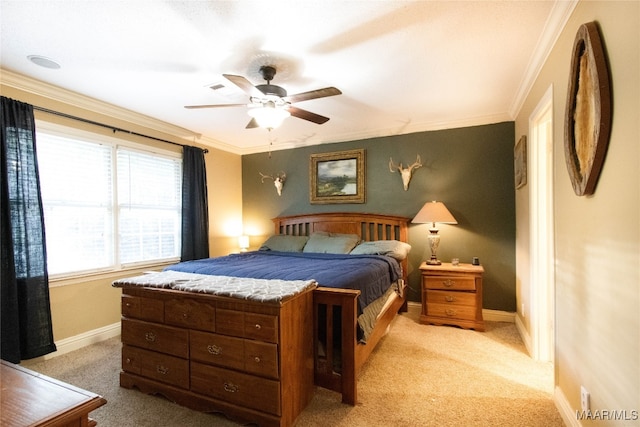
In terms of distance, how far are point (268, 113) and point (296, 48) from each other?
1.65ft

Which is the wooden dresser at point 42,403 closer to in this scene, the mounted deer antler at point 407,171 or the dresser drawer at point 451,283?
the dresser drawer at point 451,283

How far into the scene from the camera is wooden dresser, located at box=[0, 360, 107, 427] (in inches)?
28.9

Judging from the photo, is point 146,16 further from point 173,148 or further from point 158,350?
point 173,148

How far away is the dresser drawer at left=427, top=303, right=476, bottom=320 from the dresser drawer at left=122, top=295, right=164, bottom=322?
2743mm

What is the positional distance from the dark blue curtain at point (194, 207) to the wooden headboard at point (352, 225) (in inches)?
45.1

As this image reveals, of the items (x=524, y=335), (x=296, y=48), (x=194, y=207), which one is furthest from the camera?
(x=194, y=207)

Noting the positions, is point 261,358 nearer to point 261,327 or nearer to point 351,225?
point 261,327

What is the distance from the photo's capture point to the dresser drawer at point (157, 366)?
1.97 metres

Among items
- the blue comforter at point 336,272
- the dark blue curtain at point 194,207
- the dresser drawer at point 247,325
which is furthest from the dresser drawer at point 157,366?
Result: the dark blue curtain at point 194,207

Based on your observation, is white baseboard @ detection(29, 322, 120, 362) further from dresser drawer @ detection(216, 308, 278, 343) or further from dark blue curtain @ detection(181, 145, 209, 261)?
dresser drawer @ detection(216, 308, 278, 343)

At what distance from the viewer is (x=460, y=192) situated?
381 centimetres

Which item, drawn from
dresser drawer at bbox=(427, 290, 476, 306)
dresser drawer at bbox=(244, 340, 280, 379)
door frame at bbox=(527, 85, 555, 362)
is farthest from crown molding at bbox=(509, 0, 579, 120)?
dresser drawer at bbox=(244, 340, 280, 379)

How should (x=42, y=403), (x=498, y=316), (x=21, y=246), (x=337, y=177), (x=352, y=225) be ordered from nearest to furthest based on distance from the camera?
(x=42, y=403)
(x=21, y=246)
(x=498, y=316)
(x=352, y=225)
(x=337, y=177)

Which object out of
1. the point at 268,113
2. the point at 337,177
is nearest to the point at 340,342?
the point at 268,113
